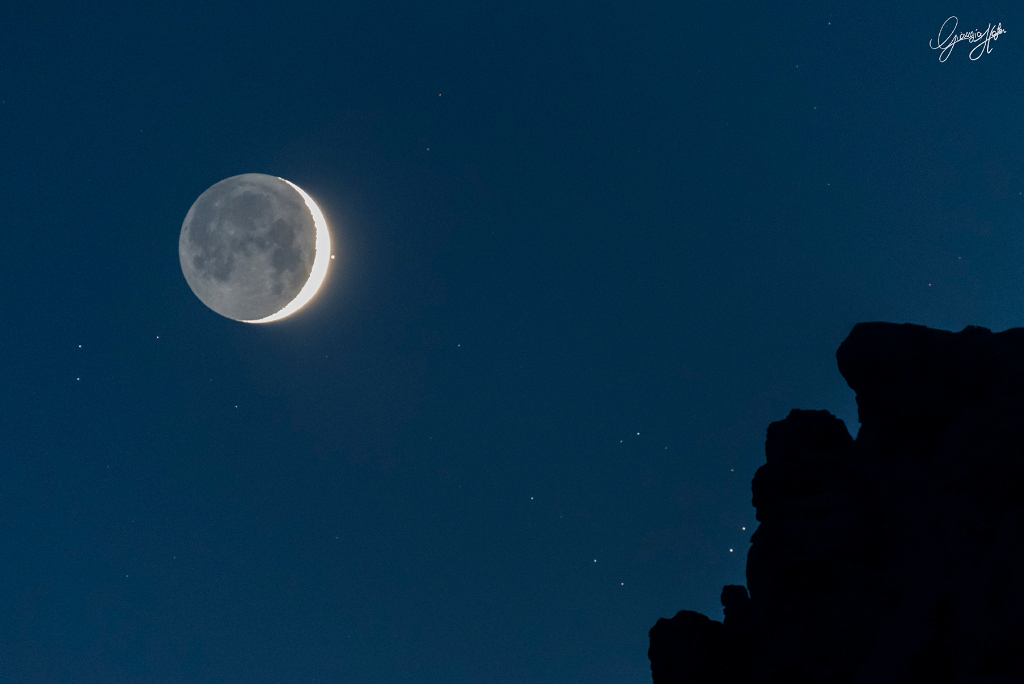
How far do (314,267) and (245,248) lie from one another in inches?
139

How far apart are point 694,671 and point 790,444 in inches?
406

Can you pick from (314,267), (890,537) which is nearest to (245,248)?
(314,267)

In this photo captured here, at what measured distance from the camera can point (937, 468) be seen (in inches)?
798

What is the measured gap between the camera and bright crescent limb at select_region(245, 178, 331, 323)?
32375 mm

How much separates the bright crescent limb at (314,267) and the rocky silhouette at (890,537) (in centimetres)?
2430

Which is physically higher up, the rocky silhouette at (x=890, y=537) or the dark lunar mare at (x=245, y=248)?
the dark lunar mare at (x=245, y=248)

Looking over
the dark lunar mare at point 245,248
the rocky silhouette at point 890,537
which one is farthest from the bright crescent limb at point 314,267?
the rocky silhouette at point 890,537

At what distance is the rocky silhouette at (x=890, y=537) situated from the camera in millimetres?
16359

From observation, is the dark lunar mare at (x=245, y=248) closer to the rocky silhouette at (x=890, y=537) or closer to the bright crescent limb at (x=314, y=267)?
the bright crescent limb at (x=314, y=267)

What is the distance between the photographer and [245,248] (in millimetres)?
30219

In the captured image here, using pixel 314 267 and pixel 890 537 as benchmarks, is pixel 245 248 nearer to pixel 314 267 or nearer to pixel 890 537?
pixel 314 267

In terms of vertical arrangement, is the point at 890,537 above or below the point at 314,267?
below

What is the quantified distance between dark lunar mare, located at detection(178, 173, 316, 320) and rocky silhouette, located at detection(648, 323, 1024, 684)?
24.9 m

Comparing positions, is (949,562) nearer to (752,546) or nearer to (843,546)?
(843,546)
